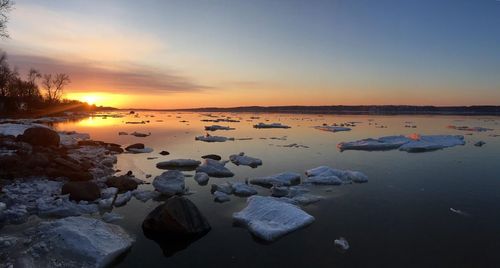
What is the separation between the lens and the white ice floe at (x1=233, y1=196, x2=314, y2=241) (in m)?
8.32

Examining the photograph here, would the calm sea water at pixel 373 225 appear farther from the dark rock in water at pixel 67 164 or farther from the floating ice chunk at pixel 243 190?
the dark rock in water at pixel 67 164

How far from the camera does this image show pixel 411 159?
62.5 ft

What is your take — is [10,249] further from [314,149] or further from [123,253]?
[314,149]

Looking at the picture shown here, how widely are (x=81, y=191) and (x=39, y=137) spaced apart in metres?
9.34

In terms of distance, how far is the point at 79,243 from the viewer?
274 inches

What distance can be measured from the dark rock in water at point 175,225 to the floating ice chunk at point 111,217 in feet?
3.28

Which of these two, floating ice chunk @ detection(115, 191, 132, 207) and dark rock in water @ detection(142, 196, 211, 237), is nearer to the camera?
dark rock in water @ detection(142, 196, 211, 237)

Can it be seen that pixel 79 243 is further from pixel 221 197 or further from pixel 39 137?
pixel 39 137

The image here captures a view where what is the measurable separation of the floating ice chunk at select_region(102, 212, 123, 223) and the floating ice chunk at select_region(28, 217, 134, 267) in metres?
0.89

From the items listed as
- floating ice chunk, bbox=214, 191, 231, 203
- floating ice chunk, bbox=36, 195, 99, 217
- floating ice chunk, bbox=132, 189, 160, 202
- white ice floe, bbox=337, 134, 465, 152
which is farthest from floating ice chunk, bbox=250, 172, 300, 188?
white ice floe, bbox=337, 134, 465, 152

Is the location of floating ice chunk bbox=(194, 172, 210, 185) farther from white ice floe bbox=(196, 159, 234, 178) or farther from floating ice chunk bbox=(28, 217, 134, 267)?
floating ice chunk bbox=(28, 217, 134, 267)

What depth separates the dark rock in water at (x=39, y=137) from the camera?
17.3 meters

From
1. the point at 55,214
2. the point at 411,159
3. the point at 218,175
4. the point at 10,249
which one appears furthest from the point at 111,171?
the point at 411,159

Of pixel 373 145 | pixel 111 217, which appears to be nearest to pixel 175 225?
pixel 111 217
